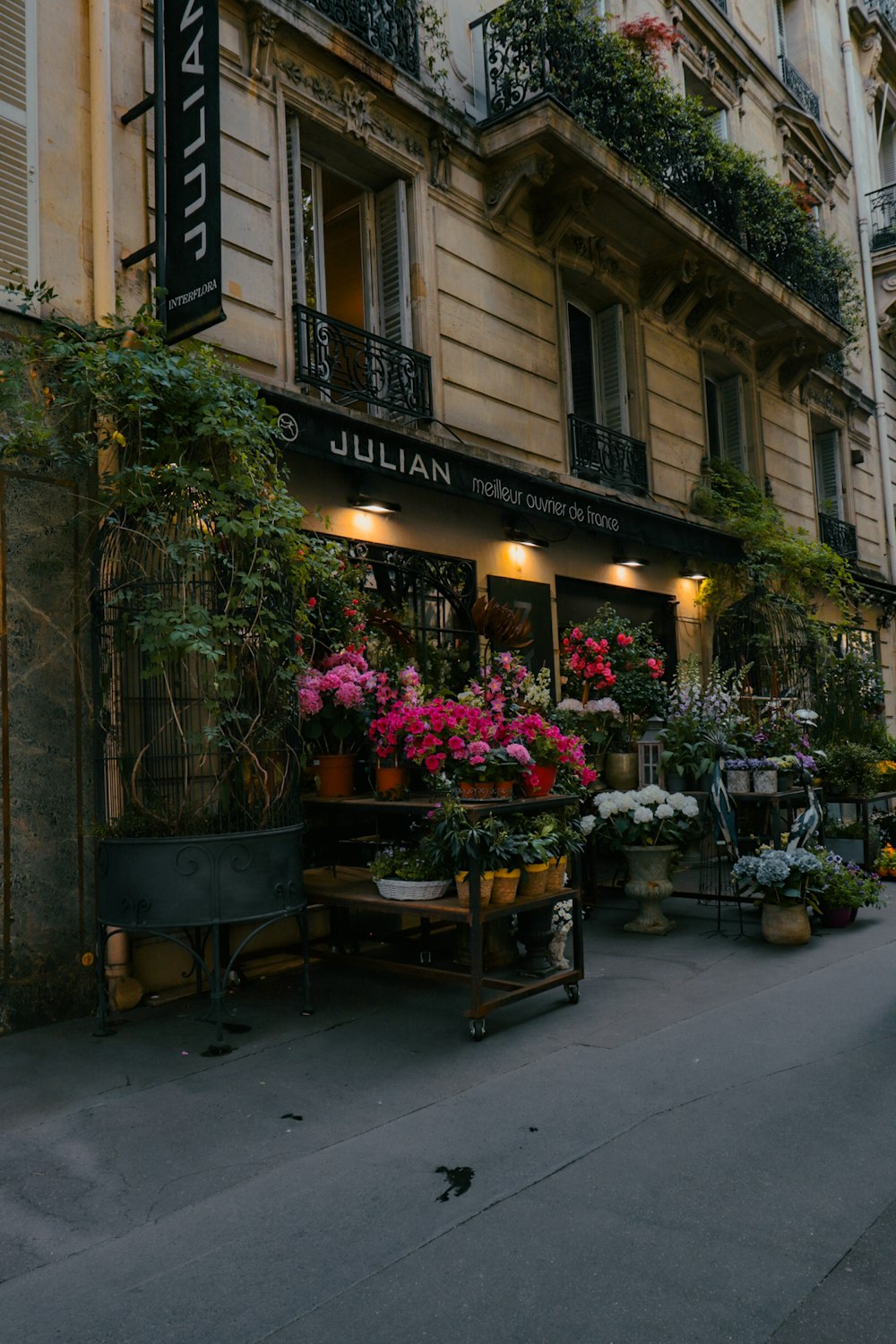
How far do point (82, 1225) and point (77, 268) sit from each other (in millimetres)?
5131

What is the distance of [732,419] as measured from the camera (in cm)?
1466

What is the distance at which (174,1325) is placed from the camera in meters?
2.73

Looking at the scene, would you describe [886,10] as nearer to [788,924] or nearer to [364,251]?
[364,251]

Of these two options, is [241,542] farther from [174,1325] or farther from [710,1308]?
[710,1308]

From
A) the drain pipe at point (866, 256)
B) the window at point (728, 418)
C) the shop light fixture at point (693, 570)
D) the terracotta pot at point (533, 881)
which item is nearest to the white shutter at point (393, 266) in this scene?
the shop light fixture at point (693, 570)

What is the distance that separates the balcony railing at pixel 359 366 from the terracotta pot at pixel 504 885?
13.7 ft

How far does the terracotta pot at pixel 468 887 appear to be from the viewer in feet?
17.5

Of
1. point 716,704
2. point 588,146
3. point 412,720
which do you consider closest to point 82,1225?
point 412,720

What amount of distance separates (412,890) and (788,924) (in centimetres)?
327

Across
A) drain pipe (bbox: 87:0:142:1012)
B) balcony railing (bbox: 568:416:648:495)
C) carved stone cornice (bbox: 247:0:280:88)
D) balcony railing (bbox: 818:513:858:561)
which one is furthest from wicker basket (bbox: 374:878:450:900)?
balcony railing (bbox: 818:513:858:561)

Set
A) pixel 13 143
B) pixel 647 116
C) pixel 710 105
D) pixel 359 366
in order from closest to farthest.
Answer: pixel 13 143 < pixel 359 366 < pixel 647 116 < pixel 710 105

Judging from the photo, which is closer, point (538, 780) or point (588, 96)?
point (538, 780)

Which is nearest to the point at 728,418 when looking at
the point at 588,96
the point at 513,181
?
the point at 588,96

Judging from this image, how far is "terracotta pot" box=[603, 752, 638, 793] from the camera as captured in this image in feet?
28.7
